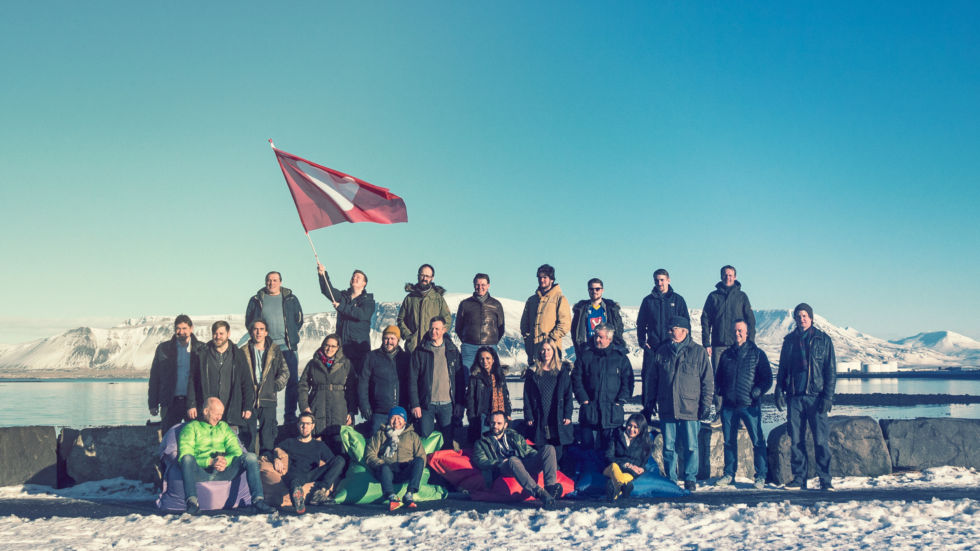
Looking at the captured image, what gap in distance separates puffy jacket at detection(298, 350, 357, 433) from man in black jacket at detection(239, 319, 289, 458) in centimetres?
36

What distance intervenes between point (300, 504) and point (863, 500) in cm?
A: 615

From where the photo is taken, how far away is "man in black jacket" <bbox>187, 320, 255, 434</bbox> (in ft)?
30.3

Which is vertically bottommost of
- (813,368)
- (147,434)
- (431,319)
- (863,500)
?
(863,500)

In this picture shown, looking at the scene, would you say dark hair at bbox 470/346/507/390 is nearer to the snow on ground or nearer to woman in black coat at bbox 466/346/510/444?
woman in black coat at bbox 466/346/510/444

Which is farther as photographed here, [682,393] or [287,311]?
[287,311]

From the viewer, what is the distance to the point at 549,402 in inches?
370

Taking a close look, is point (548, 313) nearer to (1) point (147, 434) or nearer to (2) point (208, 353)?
(2) point (208, 353)

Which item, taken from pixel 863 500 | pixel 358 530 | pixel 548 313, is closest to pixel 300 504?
pixel 358 530

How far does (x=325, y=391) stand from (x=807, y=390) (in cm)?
594

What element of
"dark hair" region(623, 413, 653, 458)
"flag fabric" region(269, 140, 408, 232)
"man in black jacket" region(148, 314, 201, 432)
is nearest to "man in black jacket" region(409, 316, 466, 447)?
→ "dark hair" region(623, 413, 653, 458)

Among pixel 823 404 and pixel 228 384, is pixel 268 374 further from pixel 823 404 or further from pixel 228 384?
pixel 823 404

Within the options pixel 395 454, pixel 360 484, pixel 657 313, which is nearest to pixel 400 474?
pixel 395 454

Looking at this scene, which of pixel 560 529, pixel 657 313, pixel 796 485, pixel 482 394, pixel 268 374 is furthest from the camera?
pixel 657 313

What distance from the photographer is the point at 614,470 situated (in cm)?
895
